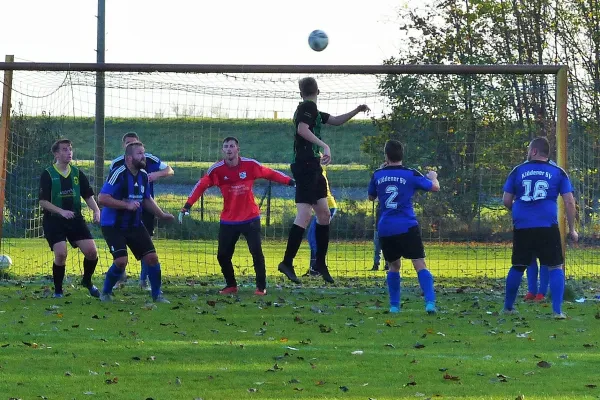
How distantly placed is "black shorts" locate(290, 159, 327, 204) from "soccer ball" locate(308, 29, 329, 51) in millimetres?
3117

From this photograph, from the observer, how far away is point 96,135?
719 inches

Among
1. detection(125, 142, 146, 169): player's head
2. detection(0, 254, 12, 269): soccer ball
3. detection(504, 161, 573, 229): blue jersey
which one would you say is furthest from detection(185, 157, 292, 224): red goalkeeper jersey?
detection(0, 254, 12, 269): soccer ball

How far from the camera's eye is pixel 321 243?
1312cm

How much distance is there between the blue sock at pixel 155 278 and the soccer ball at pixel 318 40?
484 centimetres

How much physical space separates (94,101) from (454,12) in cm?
1441

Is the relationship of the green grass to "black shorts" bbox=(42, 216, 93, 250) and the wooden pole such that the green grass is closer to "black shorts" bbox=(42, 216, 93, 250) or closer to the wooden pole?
"black shorts" bbox=(42, 216, 93, 250)

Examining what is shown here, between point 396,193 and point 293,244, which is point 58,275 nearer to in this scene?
point 293,244

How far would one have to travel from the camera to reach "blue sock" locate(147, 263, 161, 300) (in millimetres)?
12039

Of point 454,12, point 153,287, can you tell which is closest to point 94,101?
point 153,287

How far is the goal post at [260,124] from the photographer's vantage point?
1420 centimetres

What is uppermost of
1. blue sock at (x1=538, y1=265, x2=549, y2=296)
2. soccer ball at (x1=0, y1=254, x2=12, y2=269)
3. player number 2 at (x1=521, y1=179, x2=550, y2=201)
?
player number 2 at (x1=521, y1=179, x2=550, y2=201)

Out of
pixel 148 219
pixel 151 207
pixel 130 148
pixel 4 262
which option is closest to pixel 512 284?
pixel 151 207

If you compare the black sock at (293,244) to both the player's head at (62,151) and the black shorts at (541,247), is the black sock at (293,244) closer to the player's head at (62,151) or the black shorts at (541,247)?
the player's head at (62,151)

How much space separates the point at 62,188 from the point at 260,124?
8.05 meters
